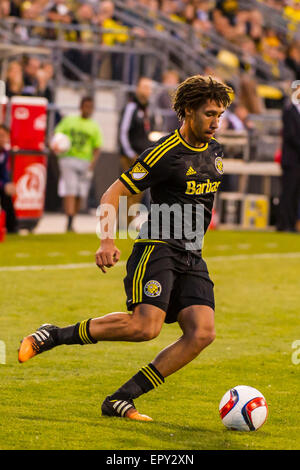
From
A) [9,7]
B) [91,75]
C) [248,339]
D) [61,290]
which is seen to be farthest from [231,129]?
[248,339]

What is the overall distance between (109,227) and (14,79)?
41.6ft

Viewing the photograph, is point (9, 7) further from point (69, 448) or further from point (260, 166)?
point (69, 448)

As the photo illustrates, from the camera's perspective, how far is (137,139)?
63.1ft

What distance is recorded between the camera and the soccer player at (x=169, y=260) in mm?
6543

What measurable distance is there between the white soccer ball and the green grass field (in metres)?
3.18

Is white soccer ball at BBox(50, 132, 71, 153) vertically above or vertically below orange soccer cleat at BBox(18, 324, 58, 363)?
above

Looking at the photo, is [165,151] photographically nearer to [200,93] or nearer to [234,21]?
[200,93]

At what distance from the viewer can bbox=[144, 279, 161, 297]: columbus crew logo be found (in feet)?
21.4

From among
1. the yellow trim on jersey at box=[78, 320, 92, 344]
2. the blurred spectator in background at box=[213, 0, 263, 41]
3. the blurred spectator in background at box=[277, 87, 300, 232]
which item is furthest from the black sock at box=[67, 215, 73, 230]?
the yellow trim on jersey at box=[78, 320, 92, 344]

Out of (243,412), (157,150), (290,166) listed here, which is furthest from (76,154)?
(243,412)

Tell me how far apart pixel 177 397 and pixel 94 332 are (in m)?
1.06

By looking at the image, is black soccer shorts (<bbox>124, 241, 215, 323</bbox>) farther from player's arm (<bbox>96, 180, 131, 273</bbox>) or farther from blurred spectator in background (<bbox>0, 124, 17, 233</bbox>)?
blurred spectator in background (<bbox>0, 124, 17, 233</bbox>)

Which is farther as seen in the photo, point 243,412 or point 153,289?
point 153,289

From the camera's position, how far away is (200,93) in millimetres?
6613
